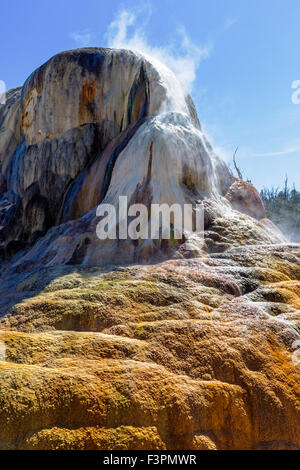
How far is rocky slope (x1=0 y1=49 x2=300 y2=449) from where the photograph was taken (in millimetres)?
2617

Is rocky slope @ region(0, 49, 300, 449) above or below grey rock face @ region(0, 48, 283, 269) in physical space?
below

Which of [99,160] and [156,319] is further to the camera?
[99,160]

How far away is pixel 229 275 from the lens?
4.74 metres

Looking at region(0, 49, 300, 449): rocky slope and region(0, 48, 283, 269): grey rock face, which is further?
region(0, 48, 283, 269): grey rock face

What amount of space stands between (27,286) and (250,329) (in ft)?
8.51

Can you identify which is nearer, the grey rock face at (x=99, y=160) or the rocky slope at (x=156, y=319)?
the rocky slope at (x=156, y=319)

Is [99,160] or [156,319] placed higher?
[99,160]

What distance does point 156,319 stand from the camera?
379cm

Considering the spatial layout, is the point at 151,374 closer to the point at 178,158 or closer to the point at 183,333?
the point at 183,333

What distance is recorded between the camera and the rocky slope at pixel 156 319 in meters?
2.62

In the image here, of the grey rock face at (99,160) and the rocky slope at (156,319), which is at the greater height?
the grey rock face at (99,160)

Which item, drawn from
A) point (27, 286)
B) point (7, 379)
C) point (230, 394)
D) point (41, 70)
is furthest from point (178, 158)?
point (41, 70)
